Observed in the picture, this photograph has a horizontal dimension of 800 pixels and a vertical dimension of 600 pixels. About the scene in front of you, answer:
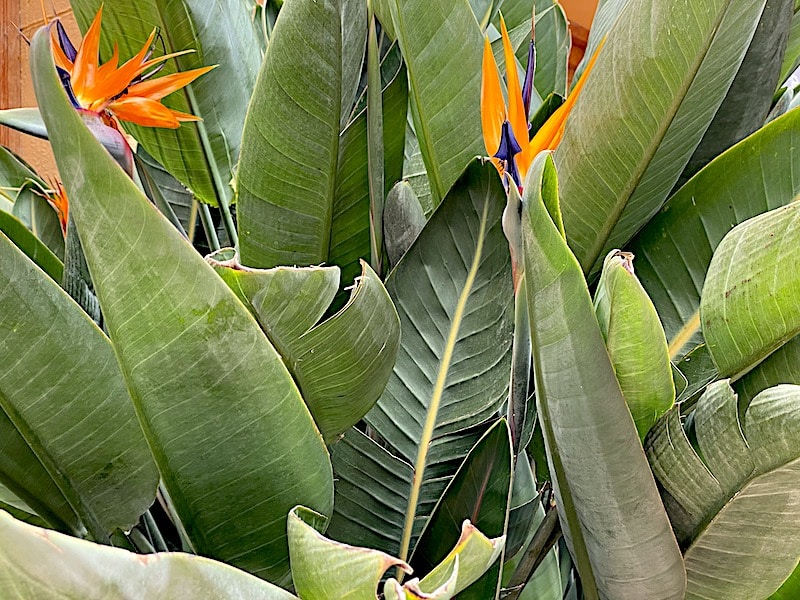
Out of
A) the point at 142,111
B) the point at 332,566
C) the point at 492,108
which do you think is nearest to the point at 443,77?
the point at 492,108

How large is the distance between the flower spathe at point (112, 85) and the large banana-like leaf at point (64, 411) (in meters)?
0.15

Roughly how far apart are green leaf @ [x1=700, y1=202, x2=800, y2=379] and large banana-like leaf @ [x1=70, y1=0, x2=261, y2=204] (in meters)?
0.33

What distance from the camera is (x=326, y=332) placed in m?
0.27

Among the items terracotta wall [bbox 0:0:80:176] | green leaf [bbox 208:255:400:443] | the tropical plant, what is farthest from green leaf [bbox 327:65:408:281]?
terracotta wall [bbox 0:0:80:176]

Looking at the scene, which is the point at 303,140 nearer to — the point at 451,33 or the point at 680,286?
the point at 451,33

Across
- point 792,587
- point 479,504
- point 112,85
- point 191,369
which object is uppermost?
point 112,85

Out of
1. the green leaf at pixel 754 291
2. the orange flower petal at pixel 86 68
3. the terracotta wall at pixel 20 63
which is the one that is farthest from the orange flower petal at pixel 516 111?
the terracotta wall at pixel 20 63

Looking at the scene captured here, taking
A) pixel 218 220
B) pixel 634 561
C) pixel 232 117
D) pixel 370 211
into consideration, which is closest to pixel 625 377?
pixel 634 561

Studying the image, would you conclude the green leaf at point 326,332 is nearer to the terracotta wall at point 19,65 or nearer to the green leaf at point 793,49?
the green leaf at point 793,49

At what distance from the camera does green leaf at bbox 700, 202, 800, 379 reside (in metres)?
0.26

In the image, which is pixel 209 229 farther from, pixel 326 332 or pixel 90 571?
pixel 90 571

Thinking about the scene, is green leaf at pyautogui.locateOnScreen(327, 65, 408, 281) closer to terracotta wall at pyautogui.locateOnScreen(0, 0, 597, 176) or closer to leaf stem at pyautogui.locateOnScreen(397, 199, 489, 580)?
leaf stem at pyautogui.locateOnScreen(397, 199, 489, 580)

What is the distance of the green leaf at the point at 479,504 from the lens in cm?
29

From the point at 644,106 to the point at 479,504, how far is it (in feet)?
0.61
